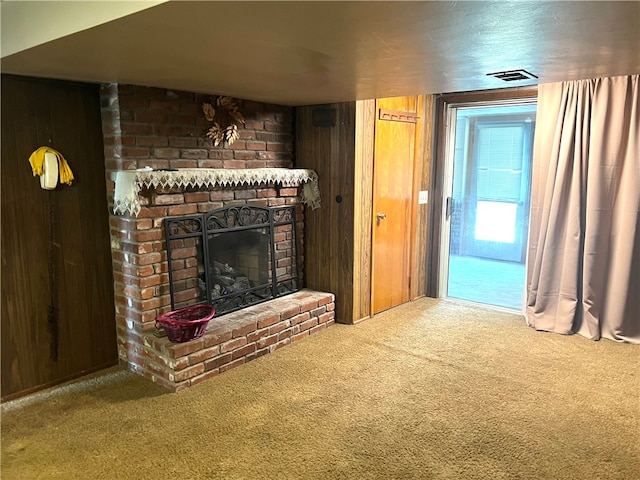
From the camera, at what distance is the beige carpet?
2211mm

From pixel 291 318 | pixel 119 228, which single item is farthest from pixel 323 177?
pixel 119 228

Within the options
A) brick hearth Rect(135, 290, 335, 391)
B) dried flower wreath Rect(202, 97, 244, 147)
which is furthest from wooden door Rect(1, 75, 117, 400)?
dried flower wreath Rect(202, 97, 244, 147)

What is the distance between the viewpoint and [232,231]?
3.56 meters

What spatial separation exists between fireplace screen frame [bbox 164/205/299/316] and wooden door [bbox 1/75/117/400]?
458mm

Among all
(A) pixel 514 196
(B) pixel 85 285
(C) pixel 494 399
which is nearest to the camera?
(C) pixel 494 399

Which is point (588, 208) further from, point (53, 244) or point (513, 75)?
point (53, 244)

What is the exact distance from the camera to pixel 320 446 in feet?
7.75

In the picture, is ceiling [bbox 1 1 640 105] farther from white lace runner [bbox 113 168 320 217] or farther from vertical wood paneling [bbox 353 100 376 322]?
vertical wood paneling [bbox 353 100 376 322]

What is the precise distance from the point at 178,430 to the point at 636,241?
3535 mm

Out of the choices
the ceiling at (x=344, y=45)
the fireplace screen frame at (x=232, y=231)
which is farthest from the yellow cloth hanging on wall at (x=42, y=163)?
the fireplace screen frame at (x=232, y=231)

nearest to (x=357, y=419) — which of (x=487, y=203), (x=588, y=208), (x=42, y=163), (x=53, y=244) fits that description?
(x=53, y=244)

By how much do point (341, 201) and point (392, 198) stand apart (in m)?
0.58

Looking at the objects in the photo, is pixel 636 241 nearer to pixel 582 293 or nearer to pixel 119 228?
pixel 582 293

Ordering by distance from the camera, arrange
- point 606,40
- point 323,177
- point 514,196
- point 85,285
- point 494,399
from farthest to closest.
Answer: point 514,196, point 323,177, point 85,285, point 494,399, point 606,40
